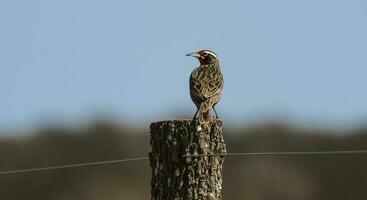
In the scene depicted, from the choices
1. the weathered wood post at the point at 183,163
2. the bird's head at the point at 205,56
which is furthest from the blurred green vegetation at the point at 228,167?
the weathered wood post at the point at 183,163

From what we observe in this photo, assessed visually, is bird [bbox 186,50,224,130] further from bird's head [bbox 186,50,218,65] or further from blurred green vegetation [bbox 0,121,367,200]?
blurred green vegetation [bbox 0,121,367,200]

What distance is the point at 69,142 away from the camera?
94.3 feet

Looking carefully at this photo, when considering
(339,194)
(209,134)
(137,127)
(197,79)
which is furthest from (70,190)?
(209,134)

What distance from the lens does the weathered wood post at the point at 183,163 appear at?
1014 centimetres

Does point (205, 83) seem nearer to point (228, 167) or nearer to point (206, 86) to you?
point (206, 86)

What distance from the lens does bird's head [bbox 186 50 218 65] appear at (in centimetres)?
1530

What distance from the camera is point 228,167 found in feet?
89.9

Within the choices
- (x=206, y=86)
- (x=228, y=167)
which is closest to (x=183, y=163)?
(x=206, y=86)

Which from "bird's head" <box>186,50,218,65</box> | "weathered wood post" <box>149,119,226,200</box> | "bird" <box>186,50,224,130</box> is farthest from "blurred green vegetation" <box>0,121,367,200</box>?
"weathered wood post" <box>149,119,226,200</box>

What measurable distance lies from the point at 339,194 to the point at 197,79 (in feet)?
44.5

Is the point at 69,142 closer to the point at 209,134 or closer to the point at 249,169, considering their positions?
the point at 249,169

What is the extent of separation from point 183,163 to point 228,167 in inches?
681

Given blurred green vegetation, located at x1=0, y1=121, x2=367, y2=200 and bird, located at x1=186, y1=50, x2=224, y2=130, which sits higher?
bird, located at x1=186, y1=50, x2=224, y2=130

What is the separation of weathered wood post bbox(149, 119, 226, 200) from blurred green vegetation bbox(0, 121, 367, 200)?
52.6 ft
